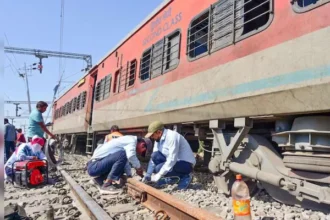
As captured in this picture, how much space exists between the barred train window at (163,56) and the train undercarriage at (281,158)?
1.92 m

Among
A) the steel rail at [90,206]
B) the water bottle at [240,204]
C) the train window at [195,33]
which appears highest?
the train window at [195,33]

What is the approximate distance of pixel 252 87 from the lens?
3.59 metres

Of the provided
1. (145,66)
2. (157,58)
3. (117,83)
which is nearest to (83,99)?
(117,83)

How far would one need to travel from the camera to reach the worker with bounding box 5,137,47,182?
6004 mm

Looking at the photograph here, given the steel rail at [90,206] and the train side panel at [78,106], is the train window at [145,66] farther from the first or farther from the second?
the train side panel at [78,106]

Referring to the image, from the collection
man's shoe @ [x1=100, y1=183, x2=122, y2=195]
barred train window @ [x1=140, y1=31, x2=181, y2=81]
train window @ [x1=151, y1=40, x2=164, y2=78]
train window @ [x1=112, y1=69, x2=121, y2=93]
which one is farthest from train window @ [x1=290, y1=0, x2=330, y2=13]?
train window @ [x1=112, y1=69, x2=121, y2=93]

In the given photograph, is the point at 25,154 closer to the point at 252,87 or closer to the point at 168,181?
the point at 168,181

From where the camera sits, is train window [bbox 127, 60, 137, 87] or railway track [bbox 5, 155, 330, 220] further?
train window [bbox 127, 60, 137, 87]

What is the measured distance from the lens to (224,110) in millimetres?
3945

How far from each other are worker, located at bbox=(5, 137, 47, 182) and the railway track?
0.77 m

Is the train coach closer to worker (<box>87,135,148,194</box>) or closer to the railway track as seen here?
the railway track

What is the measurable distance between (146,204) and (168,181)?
110 centimetres

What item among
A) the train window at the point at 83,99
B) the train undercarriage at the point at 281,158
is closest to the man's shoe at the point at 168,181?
the train undercarriage at the point at 281,158

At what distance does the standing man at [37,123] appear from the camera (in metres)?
6.90
